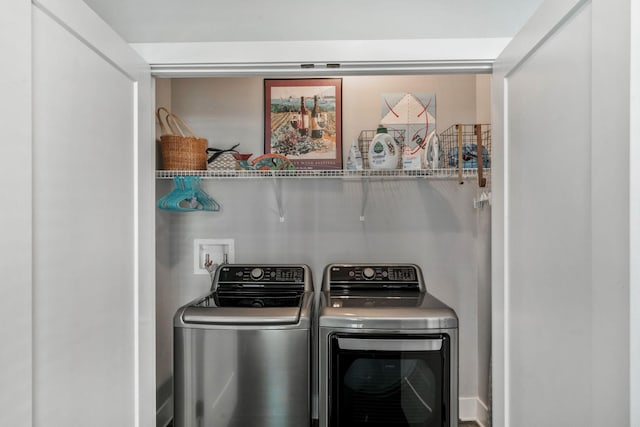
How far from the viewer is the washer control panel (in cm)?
223

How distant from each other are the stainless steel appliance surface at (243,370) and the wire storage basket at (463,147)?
3.67 feet

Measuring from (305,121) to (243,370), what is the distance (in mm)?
1428

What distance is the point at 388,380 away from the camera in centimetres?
171

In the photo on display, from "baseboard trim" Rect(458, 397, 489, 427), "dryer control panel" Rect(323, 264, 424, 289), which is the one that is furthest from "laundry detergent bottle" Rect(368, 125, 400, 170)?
"baseboard trim" Rect(458, 397, 489, 427)

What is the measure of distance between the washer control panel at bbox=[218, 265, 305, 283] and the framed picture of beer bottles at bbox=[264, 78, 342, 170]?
0.62 meters

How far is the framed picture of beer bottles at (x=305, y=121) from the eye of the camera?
2402mm
